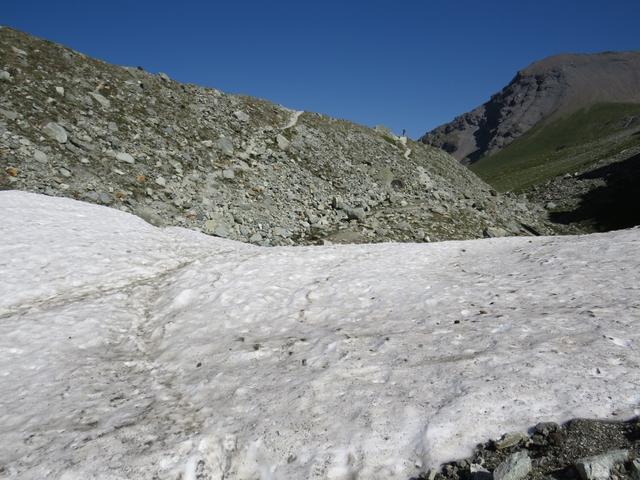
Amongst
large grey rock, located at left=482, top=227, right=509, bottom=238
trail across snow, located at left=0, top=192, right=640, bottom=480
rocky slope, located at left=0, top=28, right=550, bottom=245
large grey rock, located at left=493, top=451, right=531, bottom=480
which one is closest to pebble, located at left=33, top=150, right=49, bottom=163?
rocky slope, located at left=0, top=28, right=550, bottom=245

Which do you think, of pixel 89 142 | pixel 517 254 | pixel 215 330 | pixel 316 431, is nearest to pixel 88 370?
pixel 215 330

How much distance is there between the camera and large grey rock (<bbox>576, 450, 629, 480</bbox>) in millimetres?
4051

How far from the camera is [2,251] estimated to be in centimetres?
1312

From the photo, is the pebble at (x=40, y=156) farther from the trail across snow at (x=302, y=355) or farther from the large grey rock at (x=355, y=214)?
the large grey rock at (x=355, y=214)

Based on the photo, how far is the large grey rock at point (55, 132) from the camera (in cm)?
2488

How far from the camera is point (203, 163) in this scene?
29047 mm

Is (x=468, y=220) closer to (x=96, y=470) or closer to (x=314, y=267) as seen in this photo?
(x=314, y=267)

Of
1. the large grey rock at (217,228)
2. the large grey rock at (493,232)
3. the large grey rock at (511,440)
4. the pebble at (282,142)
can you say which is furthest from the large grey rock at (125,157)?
the large grey rock at (511,440)

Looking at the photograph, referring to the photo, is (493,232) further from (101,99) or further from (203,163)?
(101,99)

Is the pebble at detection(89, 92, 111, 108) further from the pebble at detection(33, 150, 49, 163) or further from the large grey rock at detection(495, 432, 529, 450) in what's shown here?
the large grey rock at detection(495, 432, 529, 450)

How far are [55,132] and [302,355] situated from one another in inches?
947

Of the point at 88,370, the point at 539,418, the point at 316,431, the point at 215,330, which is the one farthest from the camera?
the point at 215,330

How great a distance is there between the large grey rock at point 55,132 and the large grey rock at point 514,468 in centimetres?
2719

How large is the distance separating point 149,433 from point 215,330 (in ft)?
11.4
